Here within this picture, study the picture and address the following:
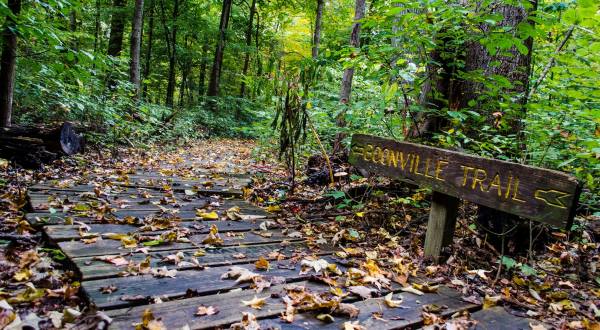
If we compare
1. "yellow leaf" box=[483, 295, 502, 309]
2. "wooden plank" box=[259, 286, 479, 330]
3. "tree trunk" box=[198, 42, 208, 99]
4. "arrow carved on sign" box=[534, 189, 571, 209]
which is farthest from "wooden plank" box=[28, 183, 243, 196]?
"tree trunk" box=[198, 42, 208, 99]

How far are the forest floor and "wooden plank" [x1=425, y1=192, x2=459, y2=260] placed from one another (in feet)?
0.32

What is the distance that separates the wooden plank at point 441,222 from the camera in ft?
10.9

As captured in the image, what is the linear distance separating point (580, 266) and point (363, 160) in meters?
2.11

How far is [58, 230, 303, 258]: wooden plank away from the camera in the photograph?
9.63 ft

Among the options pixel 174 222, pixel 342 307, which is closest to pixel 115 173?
pixel 174 222

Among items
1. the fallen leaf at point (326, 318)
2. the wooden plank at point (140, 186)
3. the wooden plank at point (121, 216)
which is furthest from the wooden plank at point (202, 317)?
the wooden plank at point (140, 186)

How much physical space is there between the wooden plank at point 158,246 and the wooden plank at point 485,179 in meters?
1.25

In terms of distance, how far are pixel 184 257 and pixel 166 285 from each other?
1.78 ft

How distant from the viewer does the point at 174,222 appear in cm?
398

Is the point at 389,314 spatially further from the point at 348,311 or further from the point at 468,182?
the point at 468,182

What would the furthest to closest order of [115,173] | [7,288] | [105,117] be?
[105,117] < [115,173] < [7,288]

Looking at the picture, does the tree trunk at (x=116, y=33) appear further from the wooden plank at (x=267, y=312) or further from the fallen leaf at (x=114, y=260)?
the wooden plank at (x=267, y=312)

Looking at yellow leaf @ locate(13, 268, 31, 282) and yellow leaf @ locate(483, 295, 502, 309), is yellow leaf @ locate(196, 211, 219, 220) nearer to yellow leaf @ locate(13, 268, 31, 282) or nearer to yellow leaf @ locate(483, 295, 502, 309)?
yellow leaf @ locate(13, 268, 31, 282)

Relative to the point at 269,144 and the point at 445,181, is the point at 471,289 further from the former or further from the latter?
the point at 269,144
